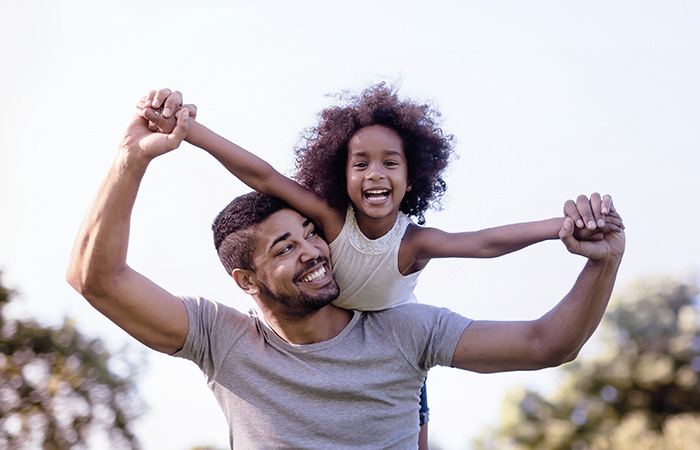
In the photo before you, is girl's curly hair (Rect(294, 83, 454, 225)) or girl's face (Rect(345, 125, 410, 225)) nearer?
girl's face (Rect(345, 125, 410, 225))

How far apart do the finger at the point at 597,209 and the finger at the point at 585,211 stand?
0.02 meters

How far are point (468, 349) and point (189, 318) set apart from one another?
117 cm

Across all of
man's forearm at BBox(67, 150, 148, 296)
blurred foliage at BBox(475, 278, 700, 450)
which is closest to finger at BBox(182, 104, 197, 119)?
man's forearm at BBox(67, 150, 148, 296)

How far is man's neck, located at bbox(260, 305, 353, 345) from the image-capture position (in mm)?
3793

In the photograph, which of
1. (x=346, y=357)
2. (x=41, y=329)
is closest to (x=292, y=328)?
(x=346, y=357)

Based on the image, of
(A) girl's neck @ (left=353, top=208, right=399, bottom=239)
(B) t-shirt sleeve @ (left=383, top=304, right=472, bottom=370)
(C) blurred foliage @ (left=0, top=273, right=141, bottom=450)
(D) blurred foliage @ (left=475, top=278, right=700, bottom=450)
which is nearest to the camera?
(B) t-shirt sleeve @ (left=383, top=304, right=472, bottom=370)

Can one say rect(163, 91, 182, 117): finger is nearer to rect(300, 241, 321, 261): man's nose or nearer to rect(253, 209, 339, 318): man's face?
rect(253, 209, 339, 318): man's face

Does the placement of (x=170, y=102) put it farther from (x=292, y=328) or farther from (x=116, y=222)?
(x=292, y=328)

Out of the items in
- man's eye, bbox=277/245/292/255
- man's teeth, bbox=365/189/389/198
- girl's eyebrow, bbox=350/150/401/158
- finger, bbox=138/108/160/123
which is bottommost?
man's eye, bbox=277/245/292/255

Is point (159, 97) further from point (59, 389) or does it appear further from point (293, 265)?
point (59, 389)

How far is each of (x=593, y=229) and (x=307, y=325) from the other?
1246 mm

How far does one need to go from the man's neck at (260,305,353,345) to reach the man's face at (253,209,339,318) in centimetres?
5

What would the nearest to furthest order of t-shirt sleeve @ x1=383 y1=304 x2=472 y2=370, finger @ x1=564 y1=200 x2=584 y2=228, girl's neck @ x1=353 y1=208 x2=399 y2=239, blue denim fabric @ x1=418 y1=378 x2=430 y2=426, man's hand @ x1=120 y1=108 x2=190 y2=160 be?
1. man's hand @ x1=120 y1=108 x2=190 y2=160
2. finger @ x1=564 y1=200 x2=584 y2=228
3. t-shirt sleeve @ x1=383 y1=304 x2=472 y2=370
4. girl's neck @ x1=353 y1=208 x2=399 y2=239
5. blue denim fabric @ x1=418 y1=378 x2=430 y2=426

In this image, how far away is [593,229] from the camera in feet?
11.1
